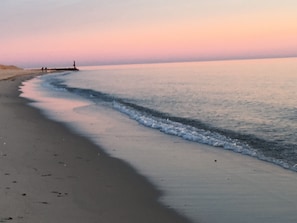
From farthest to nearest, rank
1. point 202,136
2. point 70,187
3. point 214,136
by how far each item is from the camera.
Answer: point 214,136 → point 202,136 → point 70,187

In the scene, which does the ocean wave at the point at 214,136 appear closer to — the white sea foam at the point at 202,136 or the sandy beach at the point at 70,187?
the white sea foam at the point at 202,136

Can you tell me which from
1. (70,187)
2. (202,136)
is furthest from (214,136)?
(70,187)

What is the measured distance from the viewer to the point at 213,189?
297 inches

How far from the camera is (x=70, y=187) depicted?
7211 millimetres

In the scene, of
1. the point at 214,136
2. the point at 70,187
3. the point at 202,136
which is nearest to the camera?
the point at 70,187

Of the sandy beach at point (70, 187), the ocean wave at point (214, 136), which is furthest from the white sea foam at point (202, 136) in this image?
the sandy beach at point (70, 187)

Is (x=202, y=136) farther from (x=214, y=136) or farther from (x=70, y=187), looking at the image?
(x=70, y=187)

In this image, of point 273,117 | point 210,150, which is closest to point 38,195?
point 210,150

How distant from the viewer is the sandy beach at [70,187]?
587 centimetres

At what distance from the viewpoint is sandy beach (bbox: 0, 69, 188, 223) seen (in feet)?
19.3

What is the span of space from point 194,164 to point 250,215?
3.60m

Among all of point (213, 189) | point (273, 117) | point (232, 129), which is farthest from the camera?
point (273, 117)

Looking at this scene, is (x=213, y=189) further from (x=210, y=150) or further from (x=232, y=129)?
(x=232, y=129)

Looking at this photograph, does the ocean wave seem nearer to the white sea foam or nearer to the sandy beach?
the white sea foam
